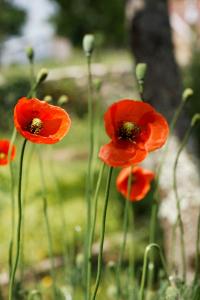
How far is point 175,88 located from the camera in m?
3.68

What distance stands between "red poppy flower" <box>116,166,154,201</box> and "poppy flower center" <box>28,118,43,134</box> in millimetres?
593

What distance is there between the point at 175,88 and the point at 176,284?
1991mm

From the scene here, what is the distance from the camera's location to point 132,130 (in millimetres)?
1306

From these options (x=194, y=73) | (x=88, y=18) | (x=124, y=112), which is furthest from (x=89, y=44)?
(x=88, y=18)

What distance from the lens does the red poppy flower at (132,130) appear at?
1.25 meters

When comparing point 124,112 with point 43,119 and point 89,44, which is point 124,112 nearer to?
point 43,119

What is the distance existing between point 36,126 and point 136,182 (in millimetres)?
683

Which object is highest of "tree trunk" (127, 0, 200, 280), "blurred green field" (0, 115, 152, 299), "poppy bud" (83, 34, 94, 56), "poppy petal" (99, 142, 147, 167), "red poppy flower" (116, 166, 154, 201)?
"poppy bud" (83, 34, 94, 56)

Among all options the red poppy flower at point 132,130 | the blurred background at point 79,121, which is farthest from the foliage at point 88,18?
the red poppy flower at point 132,130

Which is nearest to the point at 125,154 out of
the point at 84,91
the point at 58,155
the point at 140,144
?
the point at 140,144

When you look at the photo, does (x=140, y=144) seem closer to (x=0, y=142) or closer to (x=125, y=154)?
(x=125, y=154)

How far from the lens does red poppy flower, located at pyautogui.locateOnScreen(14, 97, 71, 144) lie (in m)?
1.27

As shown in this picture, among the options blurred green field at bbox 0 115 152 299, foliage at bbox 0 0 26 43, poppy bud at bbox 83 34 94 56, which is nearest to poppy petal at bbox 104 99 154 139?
poppy bud at bbox 83 34 94 56

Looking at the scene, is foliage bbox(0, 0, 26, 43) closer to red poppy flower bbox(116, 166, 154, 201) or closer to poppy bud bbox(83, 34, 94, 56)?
red poppy flower bbox(116, 166, 154, 201)
